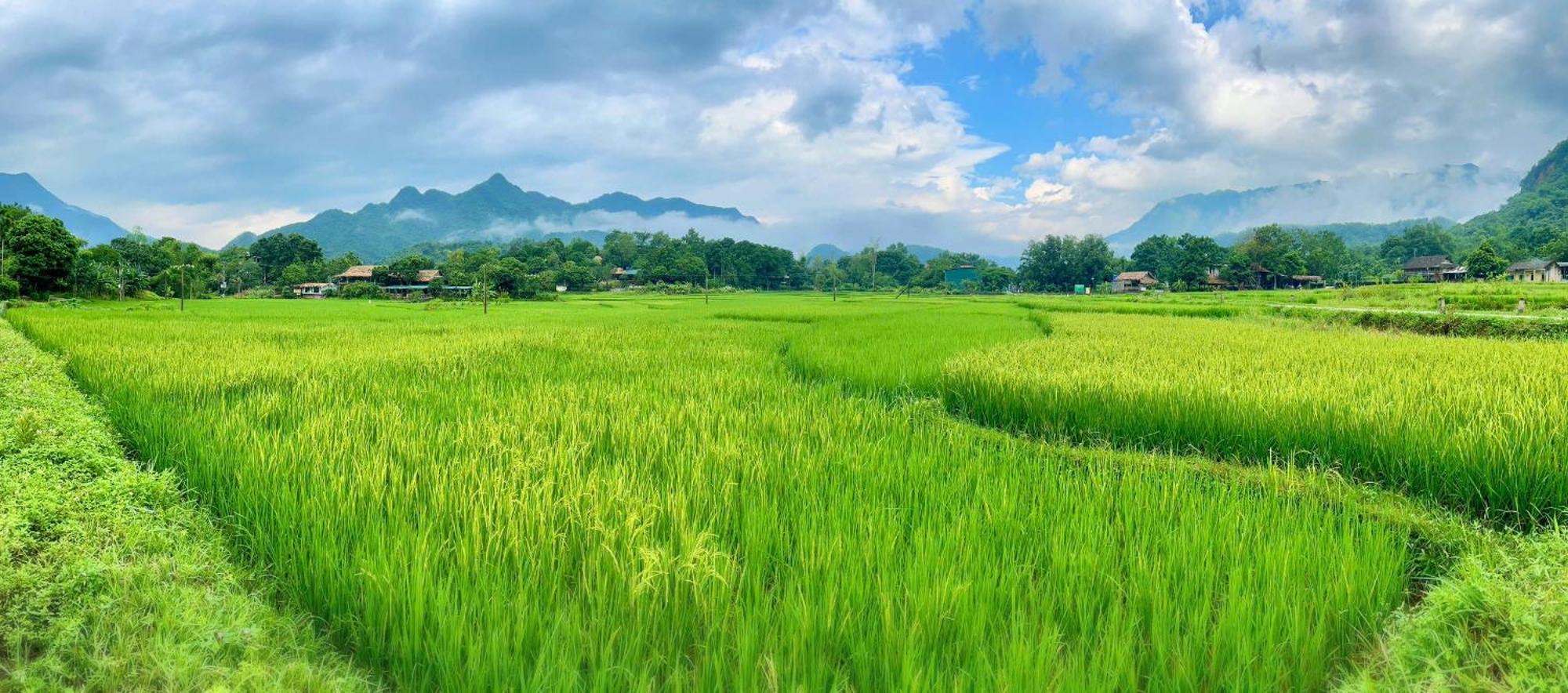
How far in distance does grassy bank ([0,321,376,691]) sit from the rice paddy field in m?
0.17

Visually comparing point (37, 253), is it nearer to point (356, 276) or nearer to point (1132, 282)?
point (356, 276)

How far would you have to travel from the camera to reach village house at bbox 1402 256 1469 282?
67.2 metres

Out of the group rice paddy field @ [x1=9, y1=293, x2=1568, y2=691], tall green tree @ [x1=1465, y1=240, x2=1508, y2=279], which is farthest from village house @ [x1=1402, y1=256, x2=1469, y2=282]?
rice paddy field @ [x1=9, y1=293, x2=1568, y2=691]

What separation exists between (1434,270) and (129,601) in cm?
10029

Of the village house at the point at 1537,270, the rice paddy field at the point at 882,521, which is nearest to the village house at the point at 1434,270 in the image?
the village house at the point at 1537,270

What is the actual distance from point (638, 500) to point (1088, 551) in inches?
68.9

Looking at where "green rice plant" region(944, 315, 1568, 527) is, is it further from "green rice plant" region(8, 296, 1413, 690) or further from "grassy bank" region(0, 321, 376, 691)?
"grassy bank" region(0, 321, 376, 691)

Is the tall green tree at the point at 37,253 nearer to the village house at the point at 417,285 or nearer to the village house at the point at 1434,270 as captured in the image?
the village house at the point at 417,285

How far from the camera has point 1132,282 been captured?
79.8 meters

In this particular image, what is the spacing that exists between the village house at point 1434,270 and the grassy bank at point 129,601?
94124 mm

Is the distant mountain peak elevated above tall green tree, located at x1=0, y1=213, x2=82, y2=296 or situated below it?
above

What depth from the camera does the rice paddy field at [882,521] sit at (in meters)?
1.78

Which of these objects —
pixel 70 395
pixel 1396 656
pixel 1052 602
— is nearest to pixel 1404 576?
pixel 1396 656

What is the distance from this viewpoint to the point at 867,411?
16.8 ft
